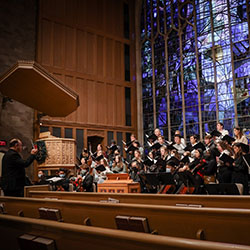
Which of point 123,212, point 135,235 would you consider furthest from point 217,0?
point 135,235

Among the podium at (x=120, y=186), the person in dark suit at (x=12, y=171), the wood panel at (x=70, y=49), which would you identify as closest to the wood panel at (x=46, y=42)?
the wood panel at (x=70, y=49)

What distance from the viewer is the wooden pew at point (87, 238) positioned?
1311mm

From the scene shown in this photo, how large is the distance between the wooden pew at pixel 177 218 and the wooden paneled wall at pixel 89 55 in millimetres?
9068

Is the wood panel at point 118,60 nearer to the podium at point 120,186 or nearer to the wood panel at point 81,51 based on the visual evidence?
the wood panel at point 81,51

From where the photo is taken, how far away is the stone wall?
10477mm

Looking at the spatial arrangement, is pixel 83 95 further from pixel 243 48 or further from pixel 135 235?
pixel 135 235

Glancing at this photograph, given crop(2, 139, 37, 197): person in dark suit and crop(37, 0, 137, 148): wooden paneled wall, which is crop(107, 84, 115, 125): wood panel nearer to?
crop(37, 0, 137, 148): wooden paneled wall

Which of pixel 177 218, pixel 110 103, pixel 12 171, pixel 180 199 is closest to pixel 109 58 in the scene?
pixel 110 103

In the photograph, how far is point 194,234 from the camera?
2.27 meters

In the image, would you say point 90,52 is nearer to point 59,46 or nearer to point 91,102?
point 59,46

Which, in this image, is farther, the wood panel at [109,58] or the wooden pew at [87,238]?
the wood panel at [109,58]

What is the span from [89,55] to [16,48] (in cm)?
325

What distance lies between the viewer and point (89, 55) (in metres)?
13.3

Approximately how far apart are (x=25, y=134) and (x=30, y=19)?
4358 mm
